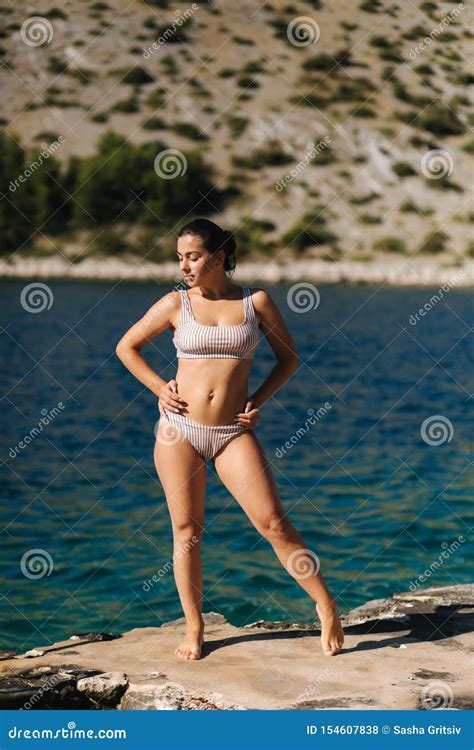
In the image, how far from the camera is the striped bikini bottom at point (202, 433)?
4.79m

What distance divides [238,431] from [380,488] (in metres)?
7.30

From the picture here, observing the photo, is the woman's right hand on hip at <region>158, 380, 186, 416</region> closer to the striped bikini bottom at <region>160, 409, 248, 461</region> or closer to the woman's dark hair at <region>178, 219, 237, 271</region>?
the striped bikini bottom at <region>160, 409, 248, 461</region>

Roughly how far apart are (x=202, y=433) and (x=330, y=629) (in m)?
1.11

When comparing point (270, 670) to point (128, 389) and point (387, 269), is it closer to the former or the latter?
point (128, 389)

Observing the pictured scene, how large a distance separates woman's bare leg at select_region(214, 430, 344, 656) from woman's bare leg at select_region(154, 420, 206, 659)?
13cm

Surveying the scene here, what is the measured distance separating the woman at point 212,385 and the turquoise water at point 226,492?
3.04 metres

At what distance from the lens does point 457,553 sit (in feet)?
30.8

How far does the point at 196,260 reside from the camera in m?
4.70

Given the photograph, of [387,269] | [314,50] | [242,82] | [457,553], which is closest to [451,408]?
[457,553]

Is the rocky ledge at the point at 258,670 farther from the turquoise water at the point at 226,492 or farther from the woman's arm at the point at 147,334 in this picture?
the turquoise water at the point at 226,492

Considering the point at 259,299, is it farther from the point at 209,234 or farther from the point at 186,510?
the point at 186,510

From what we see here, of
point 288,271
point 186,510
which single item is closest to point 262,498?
point 186,510

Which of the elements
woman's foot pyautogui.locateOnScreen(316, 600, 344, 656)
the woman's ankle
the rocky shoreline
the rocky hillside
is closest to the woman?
woman's foot pyautogui.locateOnScreen(316, 600, 344, 656)

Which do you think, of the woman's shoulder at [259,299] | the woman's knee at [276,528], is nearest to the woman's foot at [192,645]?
the woman's knee at [276,528]
